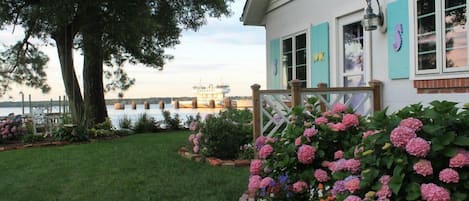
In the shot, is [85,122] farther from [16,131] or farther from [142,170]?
[142,170]

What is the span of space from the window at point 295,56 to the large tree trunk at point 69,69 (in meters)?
5.77

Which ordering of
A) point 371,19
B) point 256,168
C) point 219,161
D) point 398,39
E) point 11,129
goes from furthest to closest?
1. point 11,129
2. point 219,161
3. point 371,19
4. point 398,39
5. point 256,168

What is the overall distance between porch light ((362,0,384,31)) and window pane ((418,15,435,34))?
2.86 ft

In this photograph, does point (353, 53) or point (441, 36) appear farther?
point (353, 53)

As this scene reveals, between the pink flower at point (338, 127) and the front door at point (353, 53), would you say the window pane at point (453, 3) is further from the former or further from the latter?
the pink flower at point (338, 127)

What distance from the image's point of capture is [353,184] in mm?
2541

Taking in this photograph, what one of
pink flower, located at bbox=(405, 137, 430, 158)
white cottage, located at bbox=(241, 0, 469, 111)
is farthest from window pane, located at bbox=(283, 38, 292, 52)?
pink flower, located at bbox=(405, 137, 430, 158)

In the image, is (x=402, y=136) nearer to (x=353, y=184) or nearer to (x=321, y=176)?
(x=353, y=184)

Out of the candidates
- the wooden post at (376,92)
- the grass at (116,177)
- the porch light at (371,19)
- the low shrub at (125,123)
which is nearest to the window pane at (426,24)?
the porch light at (371,19)

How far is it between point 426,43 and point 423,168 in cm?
367

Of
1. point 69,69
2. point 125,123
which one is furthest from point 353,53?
point 125,123

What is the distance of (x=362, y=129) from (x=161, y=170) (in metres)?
3.68

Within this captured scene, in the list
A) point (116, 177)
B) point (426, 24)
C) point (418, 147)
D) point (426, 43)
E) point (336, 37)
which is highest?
point (336, 37)

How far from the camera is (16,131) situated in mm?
11398
